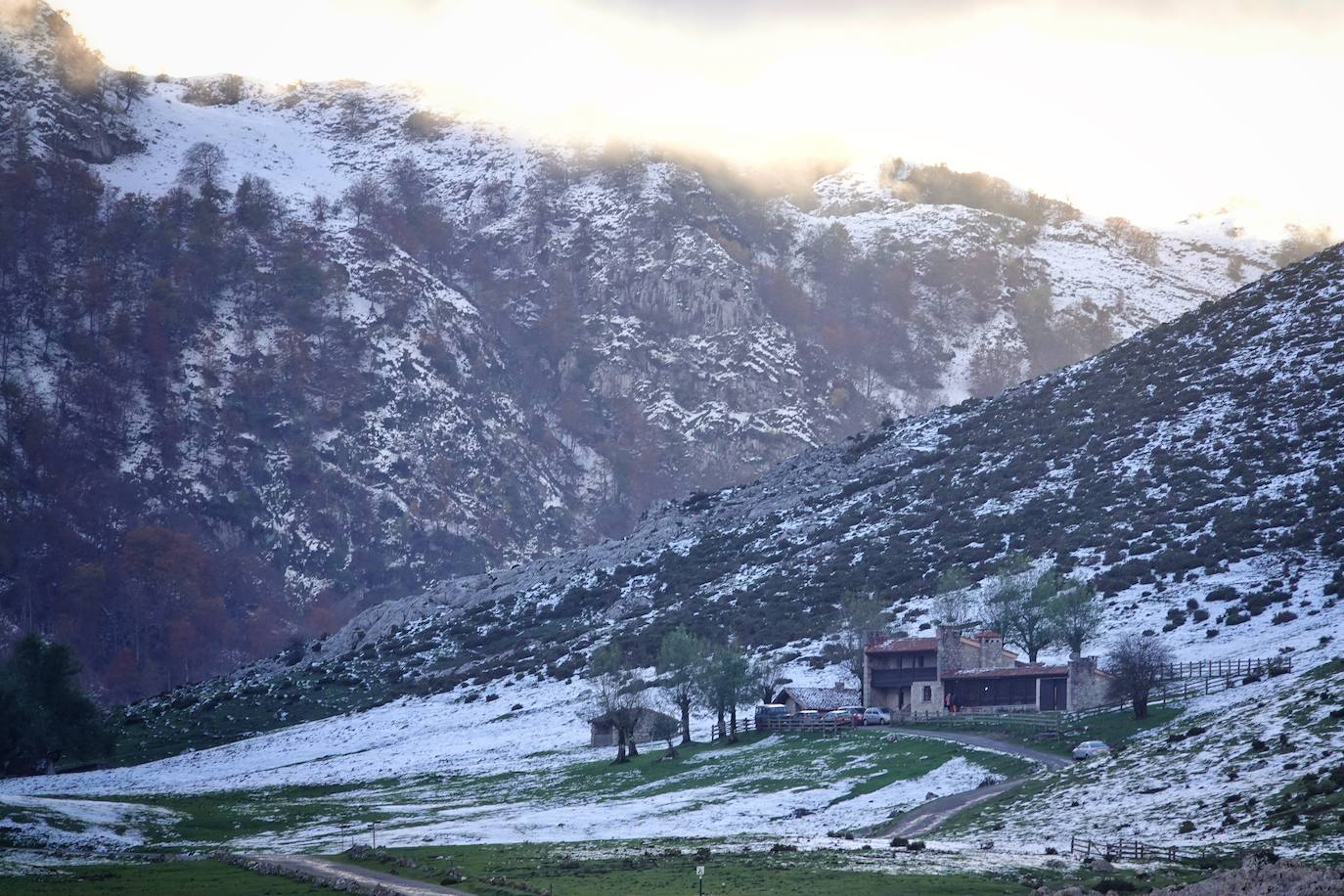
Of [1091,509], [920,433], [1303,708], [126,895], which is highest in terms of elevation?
[920,433]

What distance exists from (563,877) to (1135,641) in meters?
45.4

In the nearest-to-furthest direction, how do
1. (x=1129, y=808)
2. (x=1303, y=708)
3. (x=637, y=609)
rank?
(x=1129, y=808) → (x=1303, y=708) → (x=637, y=609)

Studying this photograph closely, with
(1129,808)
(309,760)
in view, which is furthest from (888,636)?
(1129,808)

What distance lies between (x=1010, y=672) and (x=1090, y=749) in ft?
65.9

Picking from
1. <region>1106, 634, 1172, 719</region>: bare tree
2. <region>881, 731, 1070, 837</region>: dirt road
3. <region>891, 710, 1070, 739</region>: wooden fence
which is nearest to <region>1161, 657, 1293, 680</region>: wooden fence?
<region>1106, 634, 1172, 719</region>: bare tree

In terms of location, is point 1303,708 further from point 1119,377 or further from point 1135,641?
point 1119,377

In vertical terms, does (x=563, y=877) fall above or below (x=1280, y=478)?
below

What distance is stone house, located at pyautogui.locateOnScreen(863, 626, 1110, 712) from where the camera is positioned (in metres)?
89.2

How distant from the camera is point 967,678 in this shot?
97.1m

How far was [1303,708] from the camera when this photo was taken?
6594 cm

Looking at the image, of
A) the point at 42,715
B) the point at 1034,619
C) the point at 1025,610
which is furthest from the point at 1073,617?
the point at 42,715

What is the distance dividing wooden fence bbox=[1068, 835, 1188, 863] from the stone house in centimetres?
3198

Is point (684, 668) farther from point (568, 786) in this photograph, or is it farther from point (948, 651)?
point (948, 651)

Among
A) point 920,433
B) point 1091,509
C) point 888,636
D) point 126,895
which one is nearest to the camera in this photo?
point 126,895
